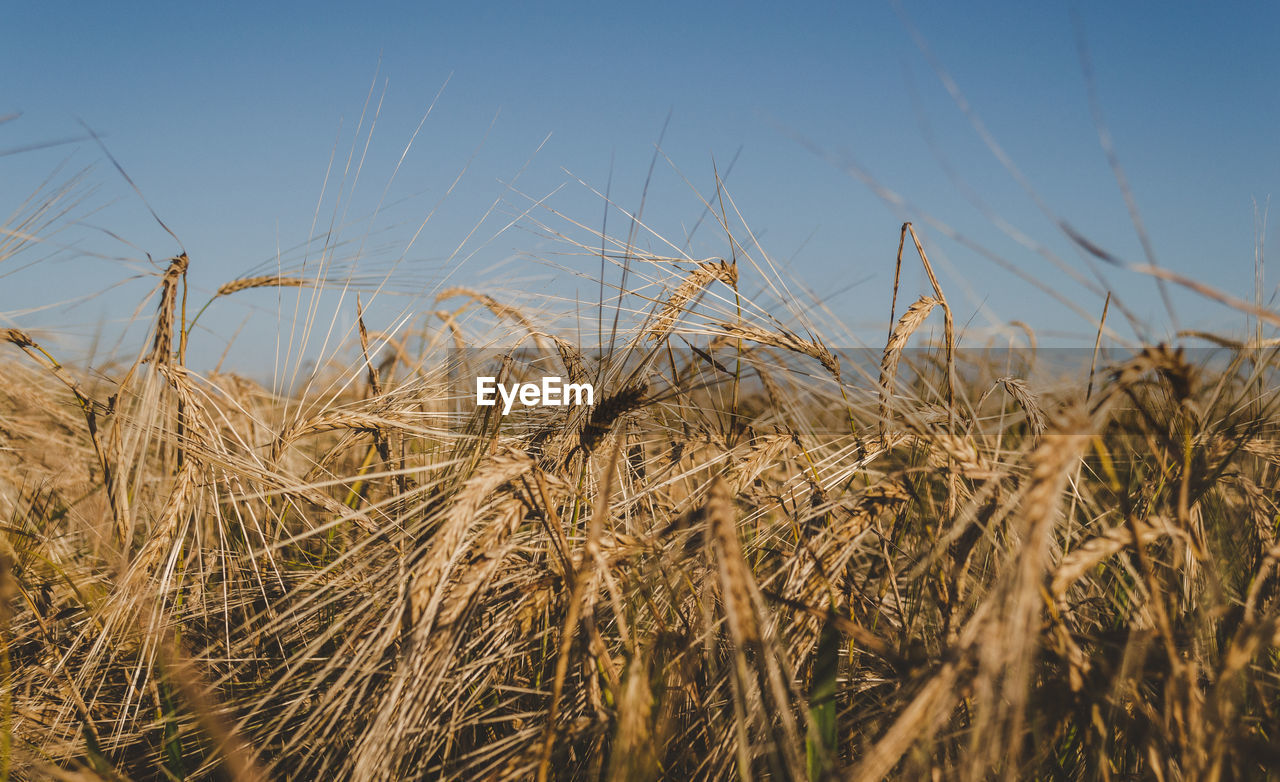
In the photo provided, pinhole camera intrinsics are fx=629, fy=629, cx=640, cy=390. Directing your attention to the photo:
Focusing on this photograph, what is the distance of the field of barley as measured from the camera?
0.74 meters

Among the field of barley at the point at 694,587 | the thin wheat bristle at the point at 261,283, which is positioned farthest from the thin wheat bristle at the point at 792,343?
the thin wheat bristle at the point at 261,283

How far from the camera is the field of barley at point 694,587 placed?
2.43 feet

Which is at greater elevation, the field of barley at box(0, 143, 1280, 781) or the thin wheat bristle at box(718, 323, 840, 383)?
the thin wheat bristle at box(718, 323, 840, 383)

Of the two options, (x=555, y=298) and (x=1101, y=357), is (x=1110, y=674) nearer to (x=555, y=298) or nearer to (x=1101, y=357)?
(x=1101, y=357)

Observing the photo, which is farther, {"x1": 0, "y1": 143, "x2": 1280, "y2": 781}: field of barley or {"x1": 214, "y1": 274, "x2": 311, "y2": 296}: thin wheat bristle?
{"x1": 214, "y1": 274, "x2": 311, "y2": 296}: thin wheat bristle

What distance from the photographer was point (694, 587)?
1115 millimetres

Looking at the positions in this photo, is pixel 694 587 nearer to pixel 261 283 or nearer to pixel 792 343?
pixel 792 343

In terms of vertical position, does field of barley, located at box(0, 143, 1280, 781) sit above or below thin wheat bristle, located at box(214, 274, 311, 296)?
below

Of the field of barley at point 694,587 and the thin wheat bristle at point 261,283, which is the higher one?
the thin wheat bristle at point 261,283

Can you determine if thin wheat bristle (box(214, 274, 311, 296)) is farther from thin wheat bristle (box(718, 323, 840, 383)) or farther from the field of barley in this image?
thin wheat bristle (box(718, 323, 840, 383))

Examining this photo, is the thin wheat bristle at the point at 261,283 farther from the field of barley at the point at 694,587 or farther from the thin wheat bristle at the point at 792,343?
the thin wheat bristle at the point at 792,343

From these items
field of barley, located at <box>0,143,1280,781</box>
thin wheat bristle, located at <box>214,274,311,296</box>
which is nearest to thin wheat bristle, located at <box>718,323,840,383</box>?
field of barley, located at <box>0,143,1280,781</box>

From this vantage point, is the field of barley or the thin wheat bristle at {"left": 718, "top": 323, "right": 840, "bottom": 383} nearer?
the field of barley

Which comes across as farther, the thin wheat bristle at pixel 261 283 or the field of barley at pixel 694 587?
the thin wheat bristle at pixel 261 283
